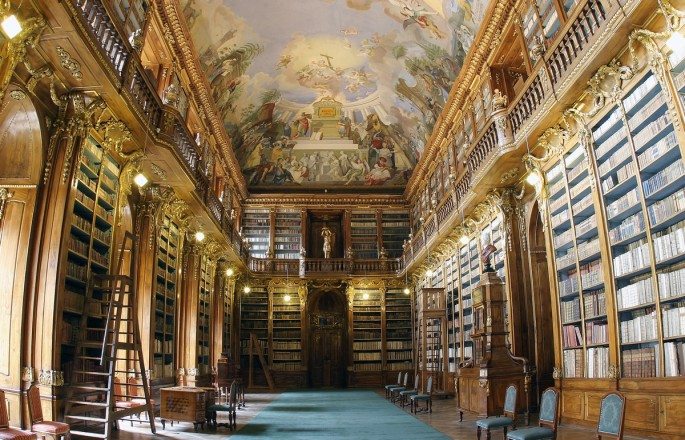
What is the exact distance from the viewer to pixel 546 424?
5250 millimetres

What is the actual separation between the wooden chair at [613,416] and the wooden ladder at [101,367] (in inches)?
202

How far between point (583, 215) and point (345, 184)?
14.3 m

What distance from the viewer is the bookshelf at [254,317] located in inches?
776

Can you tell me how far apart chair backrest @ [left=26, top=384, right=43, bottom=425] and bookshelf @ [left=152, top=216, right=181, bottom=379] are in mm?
5091

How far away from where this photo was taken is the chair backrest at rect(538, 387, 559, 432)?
5.12m

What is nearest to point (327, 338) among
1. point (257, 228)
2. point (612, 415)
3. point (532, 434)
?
point (257, 228)

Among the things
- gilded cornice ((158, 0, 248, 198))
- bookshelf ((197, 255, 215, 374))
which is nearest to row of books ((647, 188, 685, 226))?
gilded cornice ((158, 0, 248, 198))

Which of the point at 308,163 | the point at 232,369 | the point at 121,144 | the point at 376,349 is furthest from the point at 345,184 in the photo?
the point at 121,144

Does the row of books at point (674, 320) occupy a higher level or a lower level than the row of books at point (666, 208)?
lower

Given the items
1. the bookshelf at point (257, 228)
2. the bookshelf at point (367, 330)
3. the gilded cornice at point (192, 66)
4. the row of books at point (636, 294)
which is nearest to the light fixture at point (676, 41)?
the row of books at point (636, 294)

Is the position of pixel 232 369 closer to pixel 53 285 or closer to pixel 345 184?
pixel 53 285

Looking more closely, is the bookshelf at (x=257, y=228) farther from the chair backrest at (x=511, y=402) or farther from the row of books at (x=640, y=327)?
the row of books at (x=640, y=327)

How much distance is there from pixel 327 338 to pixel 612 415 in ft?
54.2

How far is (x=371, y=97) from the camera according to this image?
18.5m
